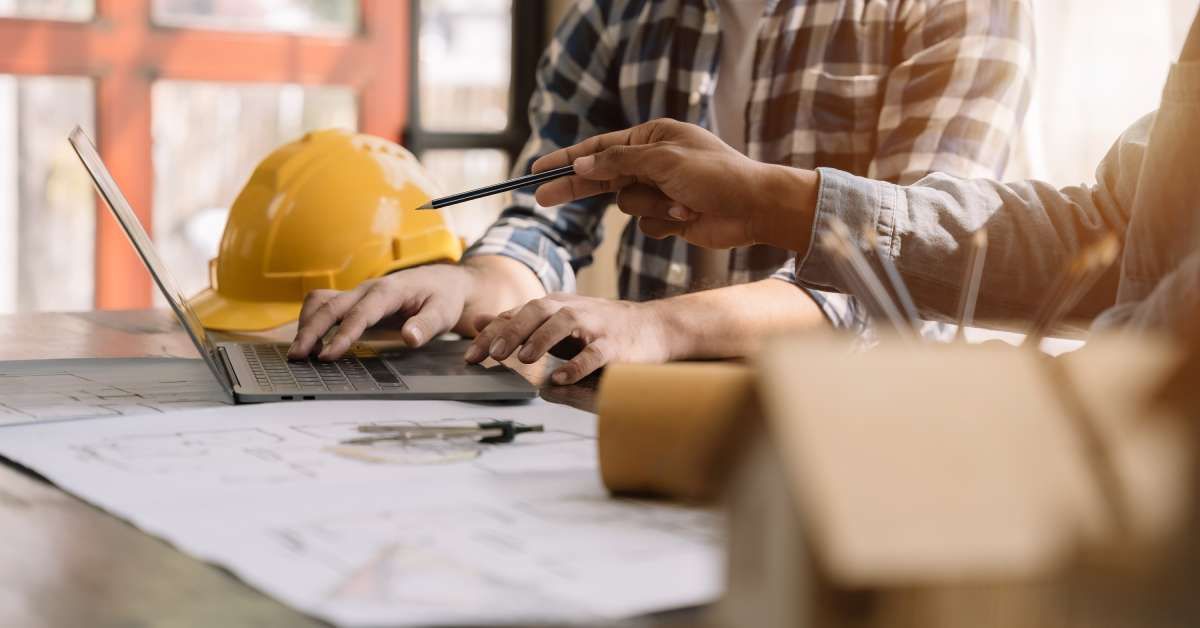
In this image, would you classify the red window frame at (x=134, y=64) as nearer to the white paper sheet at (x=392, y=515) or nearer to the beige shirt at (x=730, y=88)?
the beige shirt at (x=730, y=88)

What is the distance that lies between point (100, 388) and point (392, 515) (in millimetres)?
468

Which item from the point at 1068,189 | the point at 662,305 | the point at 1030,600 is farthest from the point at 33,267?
the point at 1030,600

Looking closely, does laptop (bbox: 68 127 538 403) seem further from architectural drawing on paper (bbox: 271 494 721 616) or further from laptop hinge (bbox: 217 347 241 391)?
architectural drawing on paper (bbox: 271 494 721 616)

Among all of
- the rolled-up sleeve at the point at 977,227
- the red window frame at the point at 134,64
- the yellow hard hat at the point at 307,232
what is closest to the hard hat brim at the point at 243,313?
the yellow hard hat at the point at 307,232

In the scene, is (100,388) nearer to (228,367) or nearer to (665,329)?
(228,367)

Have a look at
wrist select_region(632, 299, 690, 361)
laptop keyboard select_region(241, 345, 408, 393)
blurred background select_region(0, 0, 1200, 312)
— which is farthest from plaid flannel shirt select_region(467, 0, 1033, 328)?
blurred background select_region(0, 0, 1200, 312)

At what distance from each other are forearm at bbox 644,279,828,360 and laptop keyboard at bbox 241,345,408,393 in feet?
0.87

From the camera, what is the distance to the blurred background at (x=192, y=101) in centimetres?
271

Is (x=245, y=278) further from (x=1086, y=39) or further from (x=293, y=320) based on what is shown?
(x=1086, y=39)

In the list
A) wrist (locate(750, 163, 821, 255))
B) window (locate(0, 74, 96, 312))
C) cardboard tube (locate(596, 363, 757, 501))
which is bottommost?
window (locate(0, 74, 96, 312))

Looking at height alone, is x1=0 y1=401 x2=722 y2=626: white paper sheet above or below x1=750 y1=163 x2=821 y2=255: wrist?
below

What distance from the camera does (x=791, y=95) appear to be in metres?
1.52

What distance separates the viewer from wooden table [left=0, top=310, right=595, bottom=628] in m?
0.41

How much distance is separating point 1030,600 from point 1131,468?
31 mm
